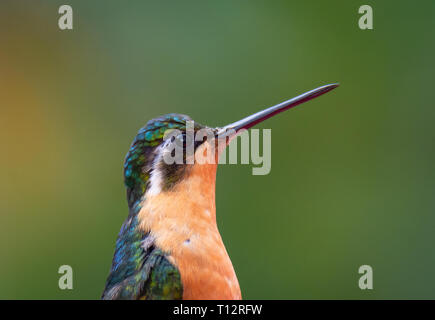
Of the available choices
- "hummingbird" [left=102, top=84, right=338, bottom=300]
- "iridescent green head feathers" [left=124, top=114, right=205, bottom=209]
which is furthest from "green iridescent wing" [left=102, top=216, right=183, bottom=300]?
"iridescent green head feathers" [left=124, top=114, right=205, bottom=209]

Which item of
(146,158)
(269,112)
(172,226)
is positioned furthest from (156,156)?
(269,112)

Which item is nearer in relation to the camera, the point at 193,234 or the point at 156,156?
the point at 193,234

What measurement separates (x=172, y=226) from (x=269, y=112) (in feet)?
1.38

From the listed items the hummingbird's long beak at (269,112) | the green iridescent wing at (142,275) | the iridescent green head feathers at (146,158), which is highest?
the hummingbird's long beak at (269,112)

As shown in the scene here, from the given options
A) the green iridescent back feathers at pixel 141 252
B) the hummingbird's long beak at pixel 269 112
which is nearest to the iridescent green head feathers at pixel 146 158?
the green iridescent back feathers at pixel 141 252

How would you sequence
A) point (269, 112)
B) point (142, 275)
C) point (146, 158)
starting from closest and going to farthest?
point (142, 275) < point (269, 112) < point (146, 158)

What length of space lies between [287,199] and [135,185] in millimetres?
1711

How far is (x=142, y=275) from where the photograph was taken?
1.42m

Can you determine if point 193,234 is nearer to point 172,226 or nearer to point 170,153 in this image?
point 172,226

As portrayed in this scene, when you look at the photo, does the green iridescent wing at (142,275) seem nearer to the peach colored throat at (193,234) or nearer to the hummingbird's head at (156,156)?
the peach colored throat at (193,234)

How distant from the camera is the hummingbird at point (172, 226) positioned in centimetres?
142

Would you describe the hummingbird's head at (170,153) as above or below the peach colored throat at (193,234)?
above

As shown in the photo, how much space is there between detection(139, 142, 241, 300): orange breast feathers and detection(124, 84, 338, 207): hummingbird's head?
0.06ft
